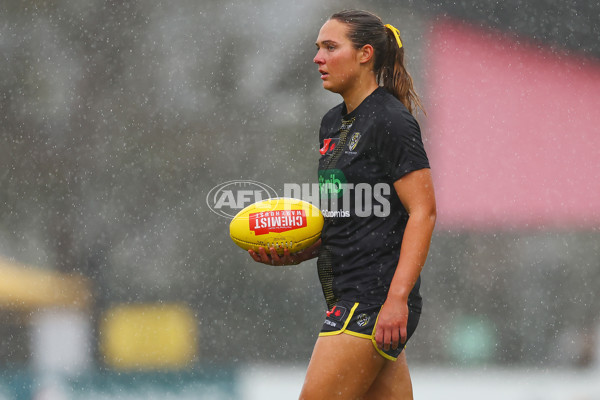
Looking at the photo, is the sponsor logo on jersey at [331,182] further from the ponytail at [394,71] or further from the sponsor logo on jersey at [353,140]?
the ponytail at [394,71]

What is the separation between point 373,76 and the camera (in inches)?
148

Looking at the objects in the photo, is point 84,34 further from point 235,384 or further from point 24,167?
point 235,384

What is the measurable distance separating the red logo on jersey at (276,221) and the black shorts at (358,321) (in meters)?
0.53

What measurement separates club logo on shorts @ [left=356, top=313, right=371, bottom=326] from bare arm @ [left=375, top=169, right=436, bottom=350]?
0.07 metres

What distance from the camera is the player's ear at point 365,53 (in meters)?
3.70

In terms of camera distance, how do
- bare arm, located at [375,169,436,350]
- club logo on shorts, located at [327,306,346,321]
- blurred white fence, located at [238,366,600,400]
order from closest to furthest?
bare arm, located at [375,169,436,350], club logo on shorts, located at [327,306,346,321], blurred white fence, located at [238,366,600,400]

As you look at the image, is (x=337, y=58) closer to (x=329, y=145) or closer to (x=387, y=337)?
(x=329, y=145)

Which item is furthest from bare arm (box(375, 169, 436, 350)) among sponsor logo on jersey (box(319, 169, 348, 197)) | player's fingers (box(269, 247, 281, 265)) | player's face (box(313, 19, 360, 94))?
player's fingers (box(269, 247, 281, 265))

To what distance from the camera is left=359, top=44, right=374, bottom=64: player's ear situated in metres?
3.70

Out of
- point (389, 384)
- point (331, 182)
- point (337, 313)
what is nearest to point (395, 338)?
point (337, 313)

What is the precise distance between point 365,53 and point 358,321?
1.07 m

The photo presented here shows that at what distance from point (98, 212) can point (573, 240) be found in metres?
5.76

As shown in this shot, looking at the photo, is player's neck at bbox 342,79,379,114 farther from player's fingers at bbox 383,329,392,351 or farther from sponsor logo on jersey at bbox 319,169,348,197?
player's fingers at bbox 383,329,392,351

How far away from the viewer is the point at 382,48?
376 cm
